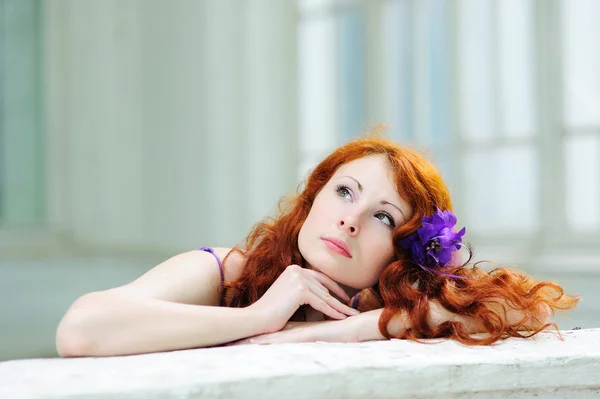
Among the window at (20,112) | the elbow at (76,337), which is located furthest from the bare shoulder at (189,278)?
the window at (20,112)

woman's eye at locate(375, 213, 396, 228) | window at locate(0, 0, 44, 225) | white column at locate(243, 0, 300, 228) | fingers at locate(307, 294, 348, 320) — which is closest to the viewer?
fingers at locate(307, 294, 348, 320)

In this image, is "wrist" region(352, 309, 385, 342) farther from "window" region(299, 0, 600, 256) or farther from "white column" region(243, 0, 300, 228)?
"white column" region(243, 0, 300, 228)

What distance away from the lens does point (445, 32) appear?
15.5 ft

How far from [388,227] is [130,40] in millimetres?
5120

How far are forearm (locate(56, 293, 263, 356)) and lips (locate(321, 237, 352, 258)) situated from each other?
0.94 ft

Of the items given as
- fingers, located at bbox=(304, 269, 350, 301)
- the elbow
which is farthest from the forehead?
the elbow

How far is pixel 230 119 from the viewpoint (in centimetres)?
596

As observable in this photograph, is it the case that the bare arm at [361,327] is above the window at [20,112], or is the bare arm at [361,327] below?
below

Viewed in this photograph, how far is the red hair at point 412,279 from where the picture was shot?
66.9 inches

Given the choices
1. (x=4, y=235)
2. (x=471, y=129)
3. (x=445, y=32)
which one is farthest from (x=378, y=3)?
(x=4, y=235)

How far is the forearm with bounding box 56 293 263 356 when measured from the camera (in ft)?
4.98

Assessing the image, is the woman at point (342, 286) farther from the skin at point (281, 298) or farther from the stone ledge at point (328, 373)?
the stone ledge at point (328, 373)

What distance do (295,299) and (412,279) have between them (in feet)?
1.03

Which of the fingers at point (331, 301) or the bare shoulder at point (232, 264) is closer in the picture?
the fingers at point (331, 301)
